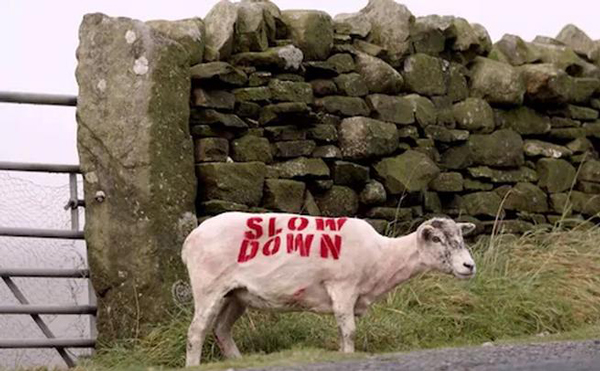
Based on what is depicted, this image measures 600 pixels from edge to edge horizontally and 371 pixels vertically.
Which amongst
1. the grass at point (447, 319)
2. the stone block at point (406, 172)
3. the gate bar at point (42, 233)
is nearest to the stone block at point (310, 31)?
the stone block at point (406, 172)

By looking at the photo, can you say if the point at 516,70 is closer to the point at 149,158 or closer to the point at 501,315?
the point at 501,315

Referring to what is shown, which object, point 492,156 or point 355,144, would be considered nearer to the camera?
point 355,144

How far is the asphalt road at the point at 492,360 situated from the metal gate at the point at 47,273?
3597mm

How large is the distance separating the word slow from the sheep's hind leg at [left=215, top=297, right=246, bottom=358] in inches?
19.8

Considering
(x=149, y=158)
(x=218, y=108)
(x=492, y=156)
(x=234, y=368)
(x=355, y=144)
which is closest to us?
(x=234, y=368)

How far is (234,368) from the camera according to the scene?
684 cm

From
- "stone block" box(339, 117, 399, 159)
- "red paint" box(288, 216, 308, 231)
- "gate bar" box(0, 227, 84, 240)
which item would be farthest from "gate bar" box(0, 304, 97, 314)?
"stone block" box(339, 117, 399, 159)

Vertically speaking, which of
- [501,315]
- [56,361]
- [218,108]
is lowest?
[56,361]

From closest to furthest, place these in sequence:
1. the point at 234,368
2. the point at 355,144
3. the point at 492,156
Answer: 1. the point at 234,368
2. the point at 355,144
3. the point at 492,156

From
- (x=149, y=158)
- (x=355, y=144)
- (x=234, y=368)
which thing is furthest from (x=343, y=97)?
(x=234, y=368)

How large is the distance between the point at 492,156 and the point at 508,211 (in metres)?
0.64

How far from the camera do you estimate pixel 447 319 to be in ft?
31.2

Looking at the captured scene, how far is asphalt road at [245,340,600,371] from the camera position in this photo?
607 centimetres

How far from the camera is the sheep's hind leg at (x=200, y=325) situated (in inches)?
323
